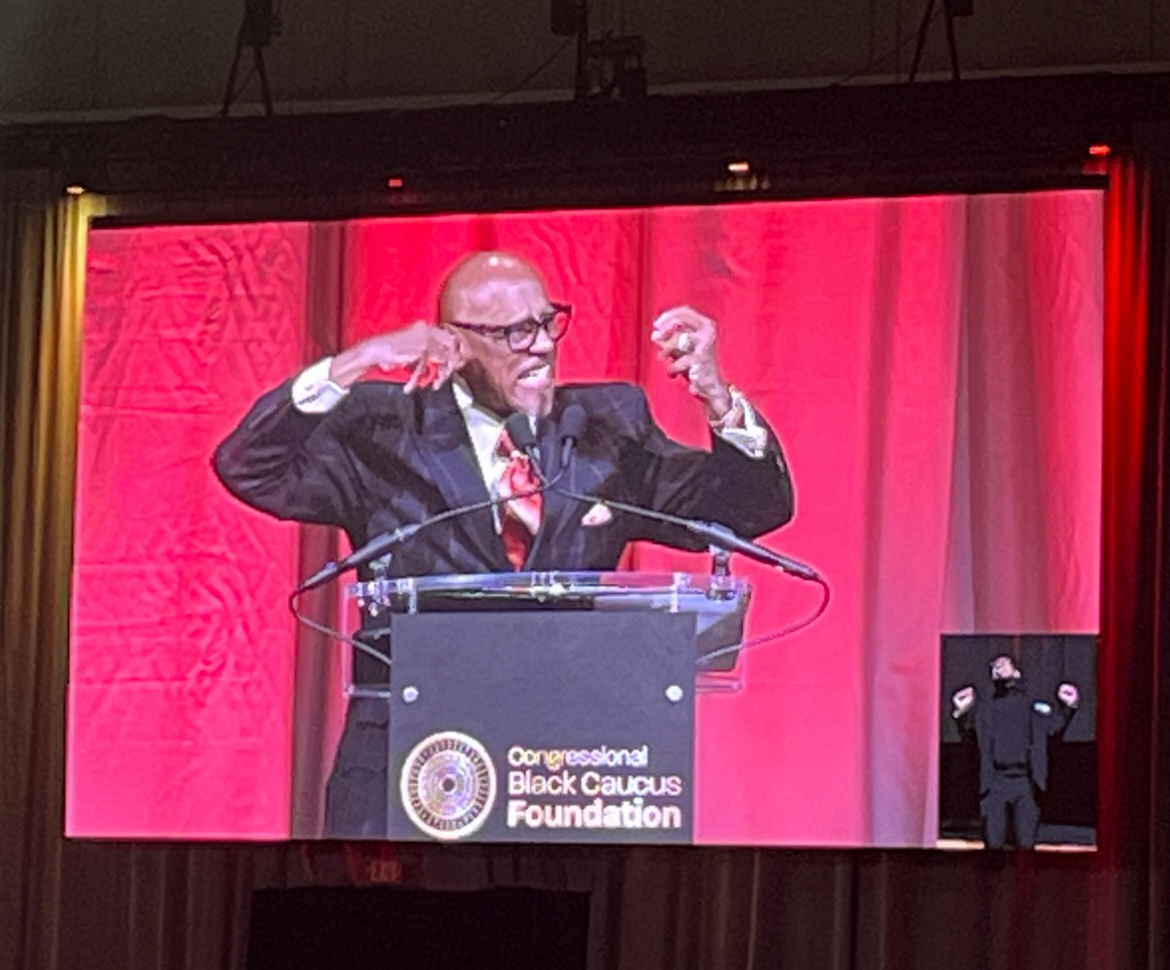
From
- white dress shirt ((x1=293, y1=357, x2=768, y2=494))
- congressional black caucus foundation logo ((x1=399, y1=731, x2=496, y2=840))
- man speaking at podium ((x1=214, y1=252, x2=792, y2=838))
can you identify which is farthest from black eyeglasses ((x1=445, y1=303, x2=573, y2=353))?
congressional black caucus foundation logo ((x1=399, y1=731, x2=496, y2=840))

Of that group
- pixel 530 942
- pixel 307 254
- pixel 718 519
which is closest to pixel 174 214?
pixel 307 254

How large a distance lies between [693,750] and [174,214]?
1.74 metres

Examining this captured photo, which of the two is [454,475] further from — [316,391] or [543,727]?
[543,727]

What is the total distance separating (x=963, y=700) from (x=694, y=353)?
3.13ft

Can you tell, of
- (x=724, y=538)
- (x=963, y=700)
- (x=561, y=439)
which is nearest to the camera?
(x=963, y=700)

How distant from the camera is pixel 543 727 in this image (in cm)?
473

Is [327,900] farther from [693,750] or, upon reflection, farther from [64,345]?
[64,345]

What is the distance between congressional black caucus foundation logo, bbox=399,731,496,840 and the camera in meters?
4.71

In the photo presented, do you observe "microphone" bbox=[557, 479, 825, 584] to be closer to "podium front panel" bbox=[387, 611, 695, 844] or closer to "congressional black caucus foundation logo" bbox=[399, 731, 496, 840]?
"podium front panel" bbox=[387, 611, 695, 844]

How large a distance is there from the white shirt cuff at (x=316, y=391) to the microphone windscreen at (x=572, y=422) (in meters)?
0.50

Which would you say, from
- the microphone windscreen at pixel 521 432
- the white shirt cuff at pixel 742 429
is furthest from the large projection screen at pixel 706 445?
the microphone windscreen at pixel 521 432

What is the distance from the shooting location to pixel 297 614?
16.0 ft

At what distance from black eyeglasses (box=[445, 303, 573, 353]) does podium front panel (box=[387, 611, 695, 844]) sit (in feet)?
2.02

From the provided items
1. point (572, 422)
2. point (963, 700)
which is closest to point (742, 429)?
point (572, 422)
